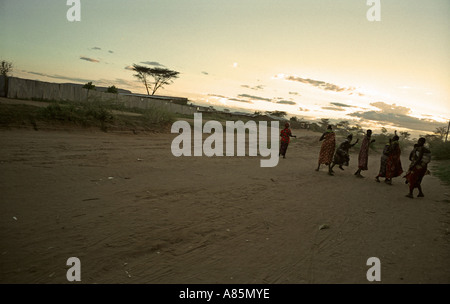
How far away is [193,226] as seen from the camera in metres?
4.81

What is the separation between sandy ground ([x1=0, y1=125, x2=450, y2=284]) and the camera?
11.7 feet

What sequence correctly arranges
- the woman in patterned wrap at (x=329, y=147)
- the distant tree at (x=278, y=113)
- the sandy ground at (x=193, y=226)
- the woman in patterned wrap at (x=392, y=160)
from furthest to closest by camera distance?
the distant tree at (x=278, y=113) < the woman in patterned wrap at (x=329, y=147) < the woman in patterned wrap at (x=392, y=160) < the sandy ground at (x=193, y=226)

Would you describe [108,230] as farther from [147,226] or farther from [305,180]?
[305,180]

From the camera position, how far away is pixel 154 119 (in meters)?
18.4

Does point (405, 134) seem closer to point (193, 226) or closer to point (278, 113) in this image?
point (278, 113)

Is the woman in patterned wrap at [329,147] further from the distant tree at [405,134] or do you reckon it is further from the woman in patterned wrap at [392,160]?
the distant tree at [405,134]

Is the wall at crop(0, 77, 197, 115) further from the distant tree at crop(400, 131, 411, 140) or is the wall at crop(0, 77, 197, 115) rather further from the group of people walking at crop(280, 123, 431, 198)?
the distant tree at crop(400, 131, 411, 140)

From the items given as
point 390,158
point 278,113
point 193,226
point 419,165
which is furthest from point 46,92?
point 278,113

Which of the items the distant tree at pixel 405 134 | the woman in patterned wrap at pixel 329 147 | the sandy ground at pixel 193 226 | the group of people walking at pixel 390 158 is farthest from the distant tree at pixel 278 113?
the sandy ground at pixel 193 226

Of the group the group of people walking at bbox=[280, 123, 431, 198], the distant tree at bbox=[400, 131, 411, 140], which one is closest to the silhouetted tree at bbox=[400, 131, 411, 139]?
the distant tree at bbox=[400, 131, 411, 140]

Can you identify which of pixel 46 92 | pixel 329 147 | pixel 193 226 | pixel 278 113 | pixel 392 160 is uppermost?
pixel 278 113

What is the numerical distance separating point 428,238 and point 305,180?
470cm

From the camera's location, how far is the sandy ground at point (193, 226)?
356 cm
